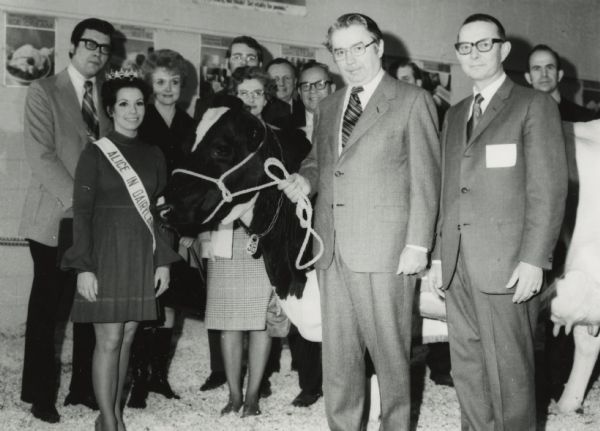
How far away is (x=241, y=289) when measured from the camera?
9.72 ft

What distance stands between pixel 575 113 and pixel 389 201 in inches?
101

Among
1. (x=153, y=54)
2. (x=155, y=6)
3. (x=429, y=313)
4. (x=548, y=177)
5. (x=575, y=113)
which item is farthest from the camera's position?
(x=155, y=6)

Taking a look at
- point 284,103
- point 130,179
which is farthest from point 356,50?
point 284,103

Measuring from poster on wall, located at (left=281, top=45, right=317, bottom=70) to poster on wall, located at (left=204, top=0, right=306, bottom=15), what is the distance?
293 mm

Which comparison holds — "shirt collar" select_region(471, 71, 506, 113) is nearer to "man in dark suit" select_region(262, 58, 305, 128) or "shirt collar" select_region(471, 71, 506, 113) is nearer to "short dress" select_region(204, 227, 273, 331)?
"short dress" select_region(204, 227, 273, 331)

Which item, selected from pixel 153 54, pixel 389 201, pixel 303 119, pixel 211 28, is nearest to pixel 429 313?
pixel 389 201

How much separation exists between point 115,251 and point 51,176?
59cm

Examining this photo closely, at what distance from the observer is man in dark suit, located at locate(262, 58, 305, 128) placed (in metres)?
3.51

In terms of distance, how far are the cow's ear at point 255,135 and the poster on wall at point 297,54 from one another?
308 centimetres

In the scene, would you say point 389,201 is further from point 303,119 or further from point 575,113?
point 575,113

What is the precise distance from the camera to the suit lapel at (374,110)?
7.25 ft

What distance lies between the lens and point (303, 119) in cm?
366

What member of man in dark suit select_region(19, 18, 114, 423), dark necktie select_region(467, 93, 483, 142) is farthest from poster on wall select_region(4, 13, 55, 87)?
dark necktie select_region(467, 93, 483, 142)

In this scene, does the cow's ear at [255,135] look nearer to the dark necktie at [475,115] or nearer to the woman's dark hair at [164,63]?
the dark necktie at [475,115]
